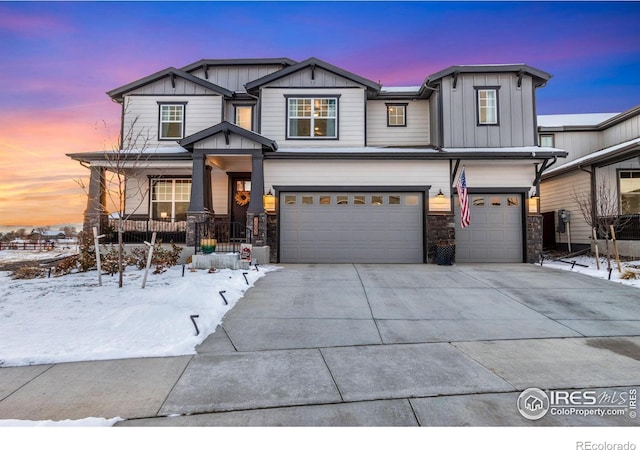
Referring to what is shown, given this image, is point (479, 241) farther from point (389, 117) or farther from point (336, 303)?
point (336, 303)

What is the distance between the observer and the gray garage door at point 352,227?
1162 centimetres

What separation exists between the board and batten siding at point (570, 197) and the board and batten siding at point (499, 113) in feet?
13.3

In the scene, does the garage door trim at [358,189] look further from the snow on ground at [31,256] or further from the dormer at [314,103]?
the snow on ground at [31,256]

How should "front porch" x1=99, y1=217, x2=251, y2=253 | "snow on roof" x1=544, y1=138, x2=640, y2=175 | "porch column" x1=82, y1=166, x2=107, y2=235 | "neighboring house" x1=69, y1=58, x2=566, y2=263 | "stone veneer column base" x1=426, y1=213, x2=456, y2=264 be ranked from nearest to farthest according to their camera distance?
"stone veneer column base" x1=426, y1=213, x2=456, y2=264, "neighboring house" x1=69, y1=58, x2=566, y2=263, "snow on roof" x1=544, y1=138, x2=640, y2=175, "porch column" x1=82, y1=166, x2=107, y2=235, "front porch" x1=99, y1=217, x2=251, y2=253

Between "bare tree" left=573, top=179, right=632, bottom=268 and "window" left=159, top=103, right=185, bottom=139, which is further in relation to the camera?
"window" left=159, top=103, right=185, bottom=139

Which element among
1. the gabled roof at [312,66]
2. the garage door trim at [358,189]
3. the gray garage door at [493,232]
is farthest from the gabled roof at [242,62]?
the gray garage door at [493,232]

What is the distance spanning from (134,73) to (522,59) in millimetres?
16252

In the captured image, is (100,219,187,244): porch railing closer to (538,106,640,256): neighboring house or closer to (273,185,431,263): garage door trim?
(273,185,431,263): garage door trim

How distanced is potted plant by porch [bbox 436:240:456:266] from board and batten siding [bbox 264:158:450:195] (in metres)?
2.06

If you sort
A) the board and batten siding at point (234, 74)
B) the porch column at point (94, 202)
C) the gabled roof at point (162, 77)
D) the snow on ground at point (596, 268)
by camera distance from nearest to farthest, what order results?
the snow on ground at point (596, 268)
the porch column at point (94, 202)
the gabled roof at point (162, 77)
the board and batten siding at point (234, 74)

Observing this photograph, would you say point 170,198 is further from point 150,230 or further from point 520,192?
point 520,192

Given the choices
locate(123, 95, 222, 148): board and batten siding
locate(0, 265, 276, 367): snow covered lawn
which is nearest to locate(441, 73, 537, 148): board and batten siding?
locate(123, 95, 222, 148): board and batten siding

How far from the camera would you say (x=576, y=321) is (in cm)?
549

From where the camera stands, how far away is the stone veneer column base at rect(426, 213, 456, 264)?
11.5 metres
